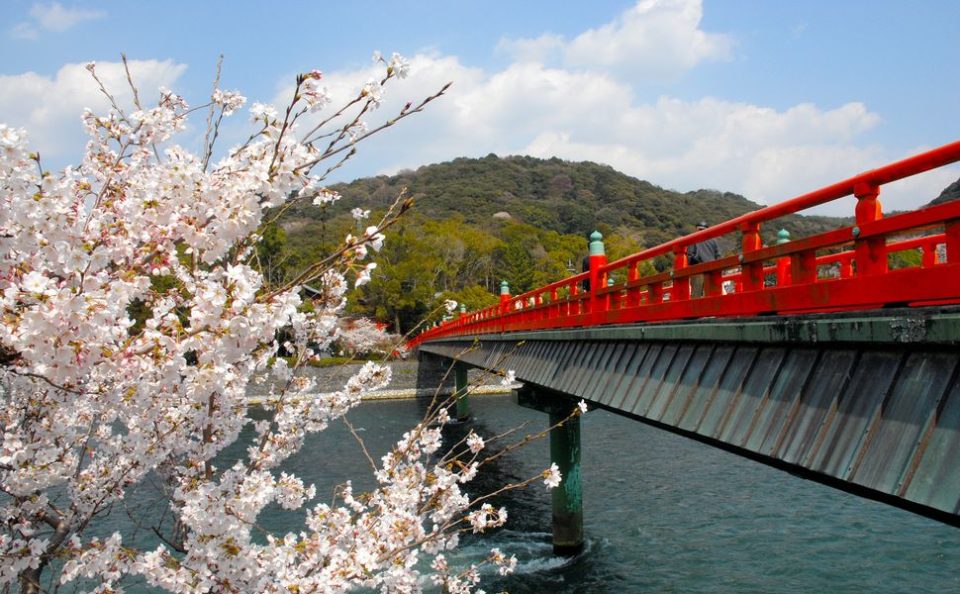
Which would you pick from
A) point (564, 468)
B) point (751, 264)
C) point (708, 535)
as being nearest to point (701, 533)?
point (708, 535)

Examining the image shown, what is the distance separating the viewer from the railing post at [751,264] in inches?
263

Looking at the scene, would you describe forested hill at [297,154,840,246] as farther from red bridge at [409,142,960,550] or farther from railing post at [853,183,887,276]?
railing post at [853,183,887,276]

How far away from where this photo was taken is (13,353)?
3.75 metres

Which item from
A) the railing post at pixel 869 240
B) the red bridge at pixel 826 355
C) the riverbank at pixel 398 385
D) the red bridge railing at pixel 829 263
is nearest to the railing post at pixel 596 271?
the red bridge railing at pixel 829 263

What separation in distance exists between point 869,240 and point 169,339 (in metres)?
4.72

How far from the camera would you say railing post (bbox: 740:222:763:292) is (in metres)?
6.68

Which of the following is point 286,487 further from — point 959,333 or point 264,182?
point 959,333

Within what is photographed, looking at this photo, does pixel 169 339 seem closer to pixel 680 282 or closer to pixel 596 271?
pixel 680 282

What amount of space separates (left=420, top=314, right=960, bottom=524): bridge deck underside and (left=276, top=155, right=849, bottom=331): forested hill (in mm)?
3929

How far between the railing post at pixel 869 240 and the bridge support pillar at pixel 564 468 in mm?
10708

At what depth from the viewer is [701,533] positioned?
17000 mm

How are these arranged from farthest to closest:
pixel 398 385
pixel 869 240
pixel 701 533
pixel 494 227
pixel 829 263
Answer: pixel 494 227, pixel 398 385, pixel 701 533, pixel 829 263, pixel 869 240

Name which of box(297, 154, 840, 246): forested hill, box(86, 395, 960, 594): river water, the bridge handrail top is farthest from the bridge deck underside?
box(297, 154, 840, 246): forested hill

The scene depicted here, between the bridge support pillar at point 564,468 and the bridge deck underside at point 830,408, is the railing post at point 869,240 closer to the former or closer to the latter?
the bridge deck underside at point 830,408
